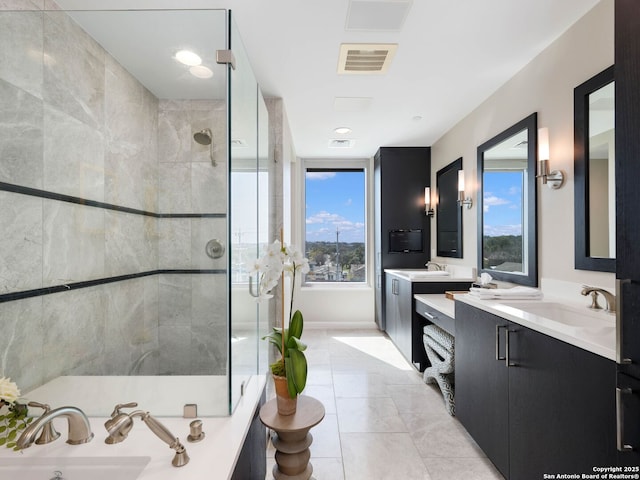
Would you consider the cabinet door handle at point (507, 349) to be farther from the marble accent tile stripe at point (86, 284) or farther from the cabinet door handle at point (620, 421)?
the marble accent tile stripe at point (86, 284)

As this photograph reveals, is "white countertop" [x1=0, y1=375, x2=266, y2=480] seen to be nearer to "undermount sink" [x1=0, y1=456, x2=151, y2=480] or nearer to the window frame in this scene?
"undermount sink" [x1=0, y1=456, x2=151, y2=480]

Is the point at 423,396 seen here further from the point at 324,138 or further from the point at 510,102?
the point at 324,138

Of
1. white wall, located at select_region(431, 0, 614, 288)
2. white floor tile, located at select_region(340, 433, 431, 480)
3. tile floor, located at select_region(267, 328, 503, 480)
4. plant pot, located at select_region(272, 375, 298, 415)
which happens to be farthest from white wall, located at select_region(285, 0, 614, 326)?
plant pot, located at select_region(272, 375, 298, 415)

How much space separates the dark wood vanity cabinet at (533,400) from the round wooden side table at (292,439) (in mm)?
895

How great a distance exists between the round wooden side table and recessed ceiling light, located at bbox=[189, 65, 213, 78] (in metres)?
1.47

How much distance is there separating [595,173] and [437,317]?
1434 millimetres

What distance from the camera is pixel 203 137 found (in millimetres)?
1677

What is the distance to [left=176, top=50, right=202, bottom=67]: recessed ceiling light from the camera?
4.80ft

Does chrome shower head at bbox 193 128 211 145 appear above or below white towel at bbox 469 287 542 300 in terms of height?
above

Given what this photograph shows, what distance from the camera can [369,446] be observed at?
199cm

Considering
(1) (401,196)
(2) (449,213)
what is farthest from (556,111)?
→ (1) (401,196)

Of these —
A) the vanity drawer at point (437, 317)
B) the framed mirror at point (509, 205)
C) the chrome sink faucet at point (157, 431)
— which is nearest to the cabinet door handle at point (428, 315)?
the vanity drawer at point (437, 317)

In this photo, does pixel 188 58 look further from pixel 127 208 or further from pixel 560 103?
pixel 560 103

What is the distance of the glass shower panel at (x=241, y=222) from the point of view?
4.22 feet
